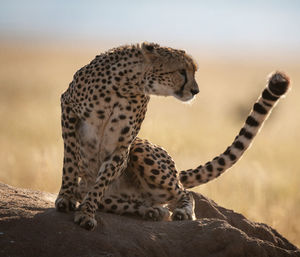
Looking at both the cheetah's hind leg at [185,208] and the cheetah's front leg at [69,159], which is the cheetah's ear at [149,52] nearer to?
the cheetah's front leg at [69,159]

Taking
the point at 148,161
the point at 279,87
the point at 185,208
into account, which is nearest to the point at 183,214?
the point at 185,208

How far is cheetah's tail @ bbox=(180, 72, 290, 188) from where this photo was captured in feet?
15.3

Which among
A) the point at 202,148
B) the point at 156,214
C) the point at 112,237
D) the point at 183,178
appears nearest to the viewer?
the point at 112,237

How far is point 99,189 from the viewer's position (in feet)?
13.5

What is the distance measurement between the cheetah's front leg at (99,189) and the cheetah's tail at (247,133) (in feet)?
2.89

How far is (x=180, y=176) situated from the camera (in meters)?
5.16

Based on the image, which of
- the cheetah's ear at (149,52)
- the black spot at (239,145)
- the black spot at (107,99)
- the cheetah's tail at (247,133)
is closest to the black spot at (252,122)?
the cheetah's tail at (247,133)

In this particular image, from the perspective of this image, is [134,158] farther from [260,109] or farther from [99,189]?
[260,109]

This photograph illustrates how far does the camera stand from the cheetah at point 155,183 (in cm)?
452

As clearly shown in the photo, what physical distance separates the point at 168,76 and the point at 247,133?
1037 millimetres

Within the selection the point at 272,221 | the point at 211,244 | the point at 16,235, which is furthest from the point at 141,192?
the point at 272,221

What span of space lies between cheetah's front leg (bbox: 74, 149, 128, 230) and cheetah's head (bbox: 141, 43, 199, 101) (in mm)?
500

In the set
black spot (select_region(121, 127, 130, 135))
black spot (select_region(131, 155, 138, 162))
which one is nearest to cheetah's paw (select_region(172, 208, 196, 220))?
black spot (select_region(131, 155, 138, 162))

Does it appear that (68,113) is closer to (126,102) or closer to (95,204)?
(126,102)
